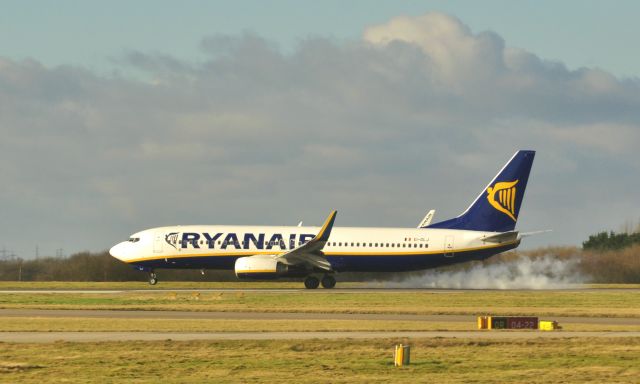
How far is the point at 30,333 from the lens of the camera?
121 feet

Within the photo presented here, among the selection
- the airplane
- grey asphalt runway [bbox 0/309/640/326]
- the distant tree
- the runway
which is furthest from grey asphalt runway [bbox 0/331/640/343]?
the distant tree

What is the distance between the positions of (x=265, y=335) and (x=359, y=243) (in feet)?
117

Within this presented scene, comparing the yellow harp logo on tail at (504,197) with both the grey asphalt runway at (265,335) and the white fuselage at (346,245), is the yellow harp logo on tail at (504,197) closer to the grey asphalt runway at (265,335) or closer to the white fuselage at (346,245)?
the white fuselage at (346,245)

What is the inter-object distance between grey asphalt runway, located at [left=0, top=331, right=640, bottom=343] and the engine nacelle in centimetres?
3071

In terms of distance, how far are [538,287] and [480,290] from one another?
273 inches

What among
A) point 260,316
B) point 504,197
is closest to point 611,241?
point 504,197

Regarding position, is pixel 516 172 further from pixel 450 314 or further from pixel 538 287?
pixel 450 314

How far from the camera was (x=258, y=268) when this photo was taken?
68562 millimetres

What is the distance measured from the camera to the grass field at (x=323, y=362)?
26.8 m

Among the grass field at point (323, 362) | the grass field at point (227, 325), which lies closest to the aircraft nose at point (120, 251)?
the grass field at point (227, 325)

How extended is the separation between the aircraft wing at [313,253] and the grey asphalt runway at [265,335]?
29.8 meters

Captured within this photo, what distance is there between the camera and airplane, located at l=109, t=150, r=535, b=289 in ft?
233

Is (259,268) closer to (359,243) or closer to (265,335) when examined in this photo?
(359,243)

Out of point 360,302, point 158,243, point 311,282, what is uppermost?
point 158,243
